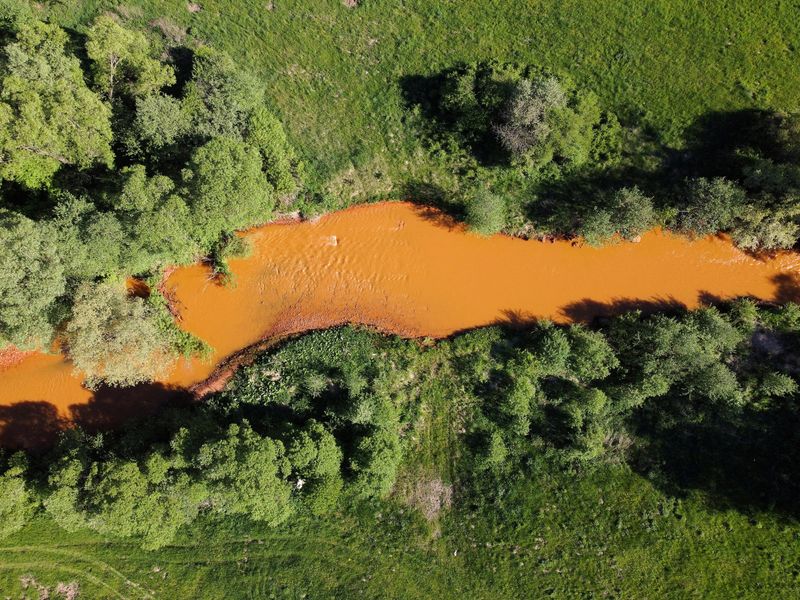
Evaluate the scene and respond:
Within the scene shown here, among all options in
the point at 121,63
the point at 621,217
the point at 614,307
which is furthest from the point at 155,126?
the point at 614,307

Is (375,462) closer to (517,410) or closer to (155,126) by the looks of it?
(517,410)

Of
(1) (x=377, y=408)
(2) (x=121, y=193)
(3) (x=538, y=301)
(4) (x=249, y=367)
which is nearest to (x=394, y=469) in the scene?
(1) (x=377, y=408)

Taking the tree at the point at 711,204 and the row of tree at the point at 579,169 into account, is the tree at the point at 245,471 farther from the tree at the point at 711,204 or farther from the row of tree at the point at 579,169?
the tree at the point at 711,204

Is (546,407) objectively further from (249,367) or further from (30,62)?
(30,62)

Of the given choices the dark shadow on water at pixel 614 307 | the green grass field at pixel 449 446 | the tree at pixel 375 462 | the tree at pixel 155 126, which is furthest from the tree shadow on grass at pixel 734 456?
the tree at pixel 155 126

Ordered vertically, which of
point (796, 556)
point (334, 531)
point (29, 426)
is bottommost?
point (796, 556)

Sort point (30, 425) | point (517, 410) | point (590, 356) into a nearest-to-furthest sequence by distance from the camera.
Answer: point (590, 356) → point (517, 410) → point (30, 425)

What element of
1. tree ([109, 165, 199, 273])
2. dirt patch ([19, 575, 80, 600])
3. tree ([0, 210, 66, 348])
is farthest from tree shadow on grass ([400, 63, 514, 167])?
dirt patch ([19, 575, 80, 600])
